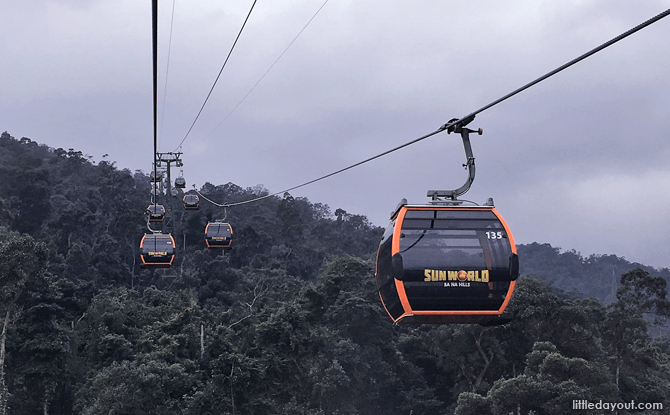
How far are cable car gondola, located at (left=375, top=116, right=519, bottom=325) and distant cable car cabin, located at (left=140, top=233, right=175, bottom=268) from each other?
18530 millimetres

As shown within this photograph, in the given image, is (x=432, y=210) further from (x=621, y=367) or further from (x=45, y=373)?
(x=621, y=367)

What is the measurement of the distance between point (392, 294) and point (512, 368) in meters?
41.8

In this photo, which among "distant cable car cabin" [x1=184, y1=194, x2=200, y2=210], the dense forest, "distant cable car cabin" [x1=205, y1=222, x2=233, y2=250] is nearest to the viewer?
"distant cable car cabin" [x1=205, y1=222, x2=233, y2=250]

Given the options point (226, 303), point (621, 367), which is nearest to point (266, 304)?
point (226, 303)

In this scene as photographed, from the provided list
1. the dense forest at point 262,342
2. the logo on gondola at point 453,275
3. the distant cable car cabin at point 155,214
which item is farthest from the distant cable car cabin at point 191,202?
the logo on gondola at point 453,275

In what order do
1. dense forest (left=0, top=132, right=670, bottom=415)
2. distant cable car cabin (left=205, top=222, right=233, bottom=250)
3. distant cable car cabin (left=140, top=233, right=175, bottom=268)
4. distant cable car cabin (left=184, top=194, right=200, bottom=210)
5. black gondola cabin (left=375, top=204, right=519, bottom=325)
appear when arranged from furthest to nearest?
distant cable car cabin (left=184, top=194, right=200, bottom=210), dense forest (left=0, top=132, right=670, bottom=415), distant cable car cabin (left=205, top=222, right=233, bottom=250), distant cable car cabin (left=140, top=233, right=175, bottom=268), black gondola cabin (left=375, top=204, right=519, bottom=325)

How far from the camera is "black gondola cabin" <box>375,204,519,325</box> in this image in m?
10.1

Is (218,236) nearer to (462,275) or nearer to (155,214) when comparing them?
(155,214)

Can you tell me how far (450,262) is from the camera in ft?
33.4

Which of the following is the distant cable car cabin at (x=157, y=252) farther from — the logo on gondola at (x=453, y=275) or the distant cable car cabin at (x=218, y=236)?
the logo on gondola at (x=453, y=275)

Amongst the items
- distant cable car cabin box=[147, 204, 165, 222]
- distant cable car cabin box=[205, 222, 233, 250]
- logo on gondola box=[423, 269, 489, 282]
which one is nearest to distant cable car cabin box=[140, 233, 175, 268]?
distant cable car cabin box=[205, 222, 233, 250]

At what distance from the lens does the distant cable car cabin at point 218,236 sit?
31.2 m

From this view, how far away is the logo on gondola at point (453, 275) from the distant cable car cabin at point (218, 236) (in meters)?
21.8

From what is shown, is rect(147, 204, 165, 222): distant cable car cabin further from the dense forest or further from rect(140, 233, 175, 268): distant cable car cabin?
rect(140, 233, 175, 268): distant cable car cabin
